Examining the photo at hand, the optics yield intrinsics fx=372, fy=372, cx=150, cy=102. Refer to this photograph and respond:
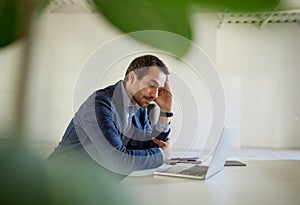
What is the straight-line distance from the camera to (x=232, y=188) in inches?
51.5

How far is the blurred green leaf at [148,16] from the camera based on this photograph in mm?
206

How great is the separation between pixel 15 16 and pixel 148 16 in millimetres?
79

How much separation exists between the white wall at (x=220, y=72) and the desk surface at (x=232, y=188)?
161 mm

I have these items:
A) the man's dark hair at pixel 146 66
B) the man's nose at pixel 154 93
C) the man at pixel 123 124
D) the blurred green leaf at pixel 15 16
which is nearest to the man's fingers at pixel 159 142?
the man at pixel 123 124

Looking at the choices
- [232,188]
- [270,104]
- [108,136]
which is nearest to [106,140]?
[108,136]

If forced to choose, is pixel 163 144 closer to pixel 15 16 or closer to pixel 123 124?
pixel 123 124

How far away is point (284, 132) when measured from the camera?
8.87m

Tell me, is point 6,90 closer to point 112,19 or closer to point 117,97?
point 112,19

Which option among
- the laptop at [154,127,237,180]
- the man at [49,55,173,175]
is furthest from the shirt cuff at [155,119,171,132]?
the laptop at [154,127,237,180]

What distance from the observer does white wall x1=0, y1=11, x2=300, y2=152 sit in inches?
8.9

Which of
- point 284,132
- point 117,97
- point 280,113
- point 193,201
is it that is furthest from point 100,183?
point 284,132

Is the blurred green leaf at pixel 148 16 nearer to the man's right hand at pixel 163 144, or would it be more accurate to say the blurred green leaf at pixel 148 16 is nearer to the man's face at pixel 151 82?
the man's face at pixel 151 82

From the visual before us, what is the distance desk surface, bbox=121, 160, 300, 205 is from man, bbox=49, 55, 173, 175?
0.12 metres

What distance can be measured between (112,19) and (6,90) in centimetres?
8
